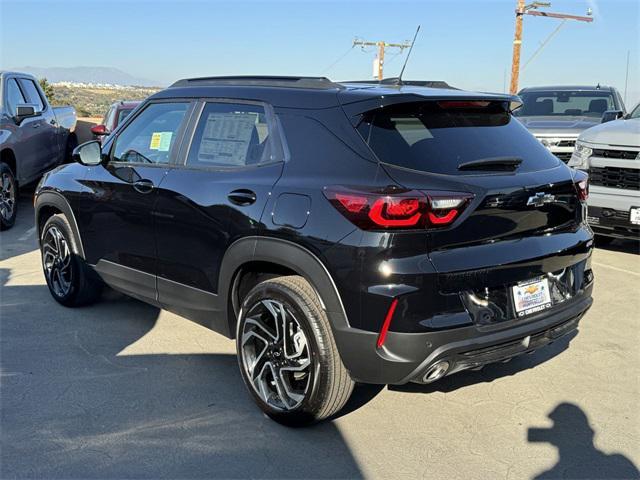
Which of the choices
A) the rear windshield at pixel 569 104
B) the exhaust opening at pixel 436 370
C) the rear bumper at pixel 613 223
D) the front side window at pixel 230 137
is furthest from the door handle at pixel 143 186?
the rear windshield at pixel 569 104

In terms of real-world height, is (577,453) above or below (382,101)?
below

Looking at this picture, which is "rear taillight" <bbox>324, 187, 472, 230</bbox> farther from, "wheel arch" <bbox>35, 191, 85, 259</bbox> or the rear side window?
the rear side window

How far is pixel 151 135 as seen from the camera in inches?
171

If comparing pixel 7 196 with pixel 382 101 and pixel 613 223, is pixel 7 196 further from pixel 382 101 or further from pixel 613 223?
pixel 613 223

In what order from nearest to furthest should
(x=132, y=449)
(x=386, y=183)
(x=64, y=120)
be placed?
(x=386, y=183) → (x=132, y=449) → (x=64, y=120)

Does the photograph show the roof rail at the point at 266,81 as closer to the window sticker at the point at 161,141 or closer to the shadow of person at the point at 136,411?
the window sticker at the point at 161,141

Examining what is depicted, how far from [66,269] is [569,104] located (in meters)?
8.83

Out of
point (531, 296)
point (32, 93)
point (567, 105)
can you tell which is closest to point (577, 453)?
point (531, 296)

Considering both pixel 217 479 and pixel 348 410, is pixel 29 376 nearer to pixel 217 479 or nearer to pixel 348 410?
pixel 217 479

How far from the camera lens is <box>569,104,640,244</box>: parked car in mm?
6324

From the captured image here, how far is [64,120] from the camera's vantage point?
1091 centimetres

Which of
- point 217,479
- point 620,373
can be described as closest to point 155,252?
point 217,479

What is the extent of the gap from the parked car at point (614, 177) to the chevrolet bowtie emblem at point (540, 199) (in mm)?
3566

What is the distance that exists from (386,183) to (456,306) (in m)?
0.64
